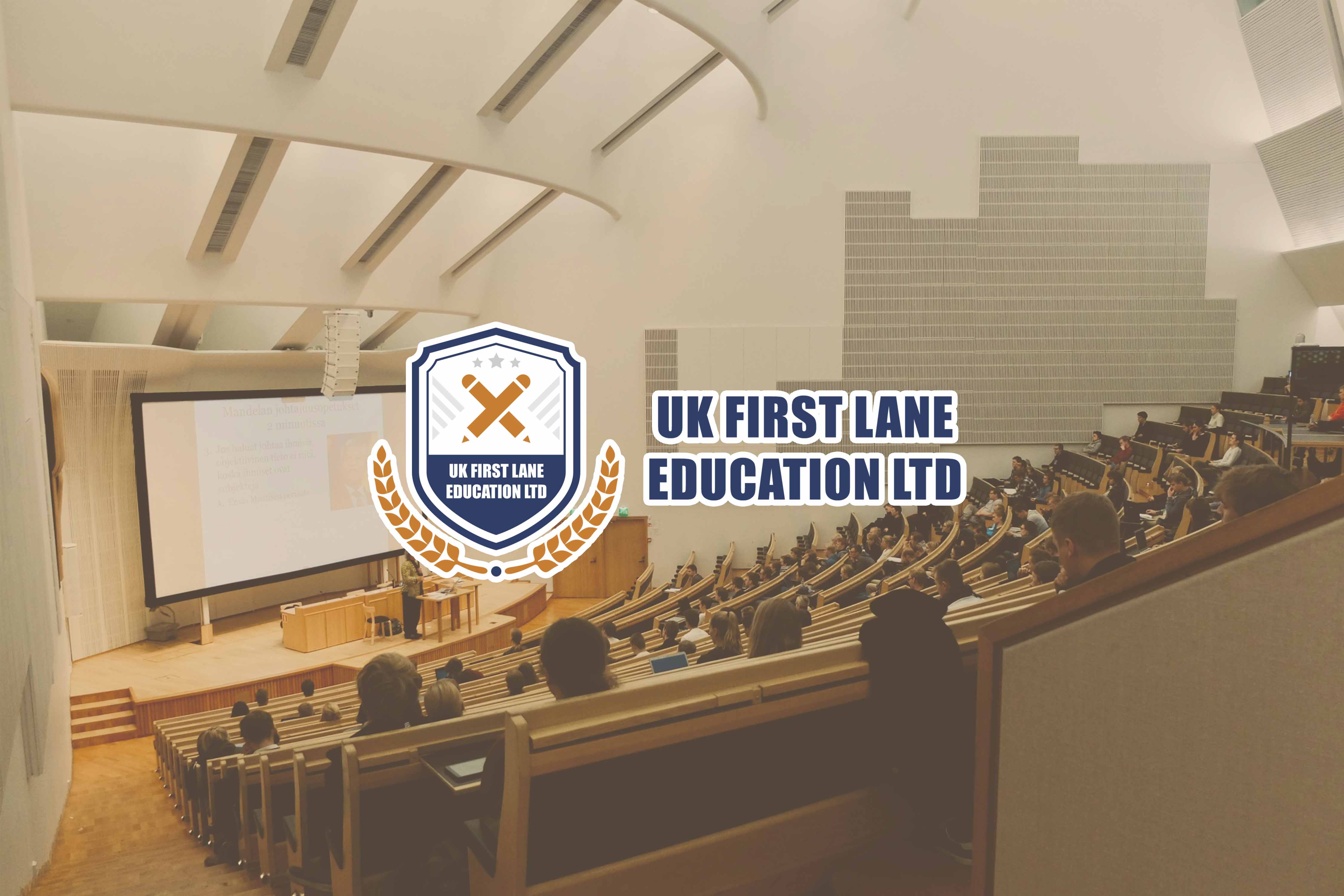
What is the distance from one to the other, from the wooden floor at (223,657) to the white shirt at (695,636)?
5.11 m

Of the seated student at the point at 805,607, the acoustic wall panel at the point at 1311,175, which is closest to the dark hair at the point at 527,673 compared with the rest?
the seated student at the point at 805,607

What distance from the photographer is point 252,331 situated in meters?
11.8

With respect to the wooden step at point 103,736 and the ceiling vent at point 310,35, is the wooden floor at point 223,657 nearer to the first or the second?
the wooden step at point 103,736

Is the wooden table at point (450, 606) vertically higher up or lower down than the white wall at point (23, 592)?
lower down

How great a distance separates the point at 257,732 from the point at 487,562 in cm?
830

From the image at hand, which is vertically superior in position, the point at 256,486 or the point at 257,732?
the point at 256,486

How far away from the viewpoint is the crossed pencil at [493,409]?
37.4 feet

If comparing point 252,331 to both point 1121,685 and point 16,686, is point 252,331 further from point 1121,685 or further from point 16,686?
point 1121,685

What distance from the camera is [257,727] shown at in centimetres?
436

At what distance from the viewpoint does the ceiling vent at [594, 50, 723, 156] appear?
Answer: 9844 mm

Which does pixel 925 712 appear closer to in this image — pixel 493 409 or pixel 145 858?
pixel 145 858

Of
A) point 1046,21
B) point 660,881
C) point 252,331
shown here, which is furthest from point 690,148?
point 660,881

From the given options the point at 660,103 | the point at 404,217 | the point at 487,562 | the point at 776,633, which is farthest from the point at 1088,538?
the point at 487,562

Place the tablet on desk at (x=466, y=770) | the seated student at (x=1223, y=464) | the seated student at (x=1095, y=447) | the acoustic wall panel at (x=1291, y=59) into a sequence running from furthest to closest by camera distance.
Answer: the seated student at (x=1095, y=447) → the acoustic wall panel at (x=1291, y=59) → the seated student at (x=1223, y=464) → the tablet on desk at (x=466, y=770)
